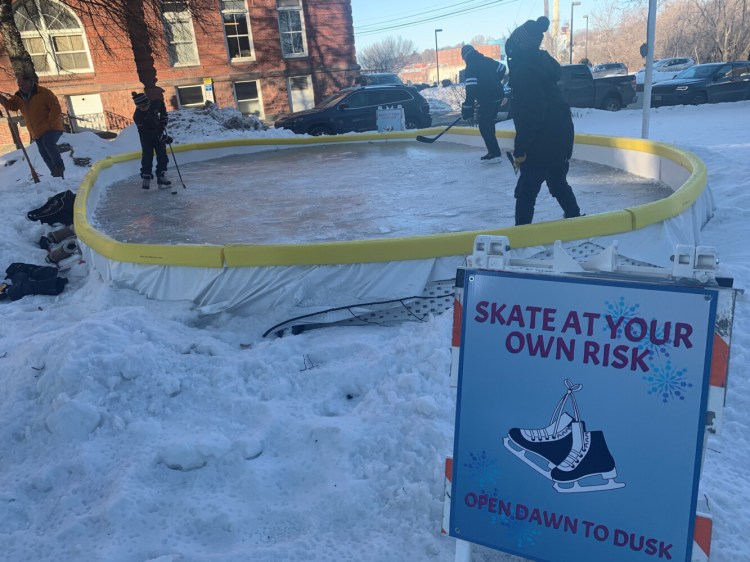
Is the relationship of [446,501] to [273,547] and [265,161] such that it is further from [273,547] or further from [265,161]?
[265,161]

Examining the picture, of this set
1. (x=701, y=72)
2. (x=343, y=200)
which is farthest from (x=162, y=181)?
(x=701, y=72)

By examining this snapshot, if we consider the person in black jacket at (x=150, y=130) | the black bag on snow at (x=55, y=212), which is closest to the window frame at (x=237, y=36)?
the person in black jacket at (x=150, y=130)

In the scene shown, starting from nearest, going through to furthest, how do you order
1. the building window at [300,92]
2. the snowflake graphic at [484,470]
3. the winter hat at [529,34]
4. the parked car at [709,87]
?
the snowflake graphic at [484,470] < the winter hat at [529,34] < the parked car at [709,87] < the building window at [300,92]

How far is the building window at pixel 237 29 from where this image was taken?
2269 cm

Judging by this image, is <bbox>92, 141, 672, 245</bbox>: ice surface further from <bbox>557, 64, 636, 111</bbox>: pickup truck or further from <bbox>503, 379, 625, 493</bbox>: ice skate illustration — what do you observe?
<bbox>557, 64, 636, 111</bbox>: pickup truck

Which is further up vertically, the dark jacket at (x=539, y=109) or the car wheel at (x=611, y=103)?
the dark jacket at (x=539, y=109)

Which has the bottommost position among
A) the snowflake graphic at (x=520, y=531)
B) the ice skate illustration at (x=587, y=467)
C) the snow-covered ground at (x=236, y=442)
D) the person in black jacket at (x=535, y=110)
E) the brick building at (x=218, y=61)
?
the snow-covered ground at (x=236, y=442)

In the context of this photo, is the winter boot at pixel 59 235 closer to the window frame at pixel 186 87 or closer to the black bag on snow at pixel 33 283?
the black bag on snow at pixel 33 283

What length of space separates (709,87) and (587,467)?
19.0 m

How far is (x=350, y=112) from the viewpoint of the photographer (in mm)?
15578

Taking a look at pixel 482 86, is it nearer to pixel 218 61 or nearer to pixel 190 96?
pixel 218 61

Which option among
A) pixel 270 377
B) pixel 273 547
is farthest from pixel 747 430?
pixel 270 377

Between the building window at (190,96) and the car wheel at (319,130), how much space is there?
9647 millimetres

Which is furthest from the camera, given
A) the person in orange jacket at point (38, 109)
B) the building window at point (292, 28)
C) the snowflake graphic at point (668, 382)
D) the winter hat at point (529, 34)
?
the building window at point (292, 28)
